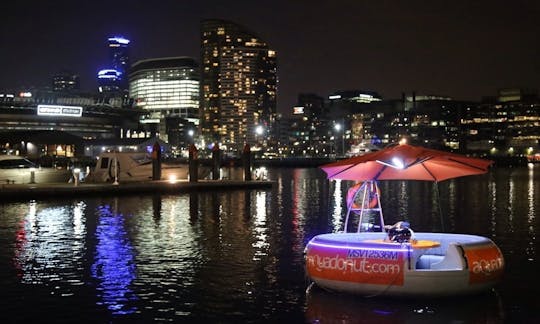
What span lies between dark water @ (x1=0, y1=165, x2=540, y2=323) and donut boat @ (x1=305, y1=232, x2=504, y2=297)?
399 millimetres

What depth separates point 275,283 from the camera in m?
17.4

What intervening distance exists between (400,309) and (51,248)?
1374 cm

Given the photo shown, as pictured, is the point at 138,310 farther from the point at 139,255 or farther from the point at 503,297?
the point at 503,297

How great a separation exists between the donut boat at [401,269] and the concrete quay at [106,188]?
107 feet

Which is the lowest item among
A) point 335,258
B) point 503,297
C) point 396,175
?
point 503,297

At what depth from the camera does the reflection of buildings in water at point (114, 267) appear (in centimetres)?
1550

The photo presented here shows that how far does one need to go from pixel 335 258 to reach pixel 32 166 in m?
45.6

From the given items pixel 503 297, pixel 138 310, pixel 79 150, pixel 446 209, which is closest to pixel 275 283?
pixel 138 310

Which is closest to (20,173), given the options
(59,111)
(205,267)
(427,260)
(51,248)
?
(51,248)

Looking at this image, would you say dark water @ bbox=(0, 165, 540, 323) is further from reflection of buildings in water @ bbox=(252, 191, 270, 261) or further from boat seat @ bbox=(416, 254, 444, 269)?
boat seat @ bbox=(416, 254, 444, 269)

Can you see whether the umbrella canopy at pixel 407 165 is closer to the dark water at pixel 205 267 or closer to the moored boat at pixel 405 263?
the moored boat at pixel 405 263

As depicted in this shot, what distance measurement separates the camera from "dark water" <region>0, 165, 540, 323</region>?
1431 cm

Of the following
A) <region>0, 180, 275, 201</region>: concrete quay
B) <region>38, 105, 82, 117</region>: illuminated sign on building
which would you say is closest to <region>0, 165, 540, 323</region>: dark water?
<region>0, 180, 275, 201</region>: concrete quay

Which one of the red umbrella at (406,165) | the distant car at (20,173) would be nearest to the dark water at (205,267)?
the red umbrella at (406,165)
